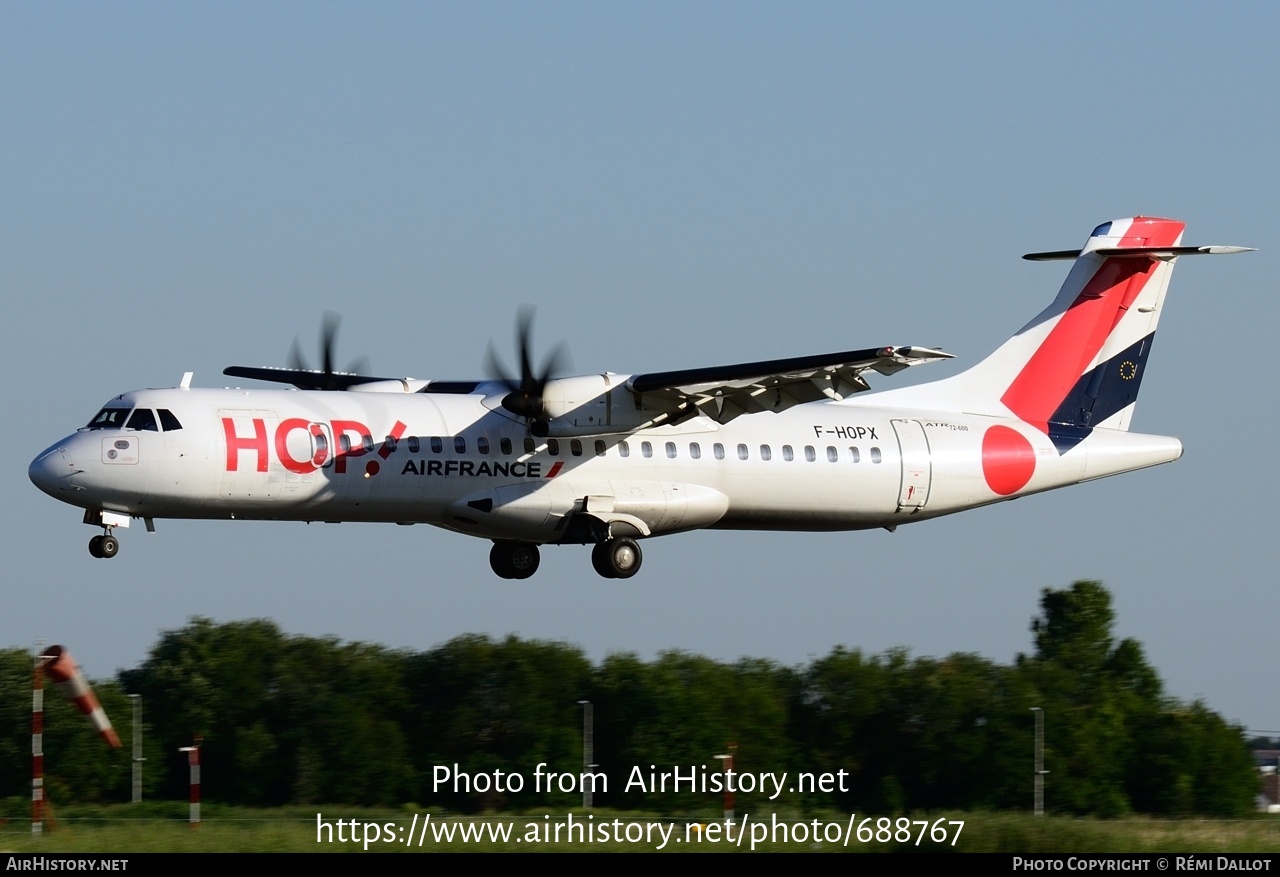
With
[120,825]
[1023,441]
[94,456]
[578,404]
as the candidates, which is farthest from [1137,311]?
[120,825]

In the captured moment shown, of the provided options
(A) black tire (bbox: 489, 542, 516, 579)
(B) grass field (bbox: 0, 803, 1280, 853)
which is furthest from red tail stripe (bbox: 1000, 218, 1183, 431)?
(B) grass field (bbox: 0, 803, 1280, 853)

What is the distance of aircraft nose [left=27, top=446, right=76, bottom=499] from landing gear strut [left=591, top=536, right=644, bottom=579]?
22.2 feet

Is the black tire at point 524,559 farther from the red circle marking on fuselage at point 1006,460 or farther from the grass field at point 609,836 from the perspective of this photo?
the grass field at point 609,836

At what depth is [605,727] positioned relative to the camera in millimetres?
30062

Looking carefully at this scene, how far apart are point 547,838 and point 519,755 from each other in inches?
505

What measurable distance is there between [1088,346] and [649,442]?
763cm

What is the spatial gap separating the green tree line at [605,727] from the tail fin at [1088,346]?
6482mm

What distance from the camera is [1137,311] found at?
27.7 meters

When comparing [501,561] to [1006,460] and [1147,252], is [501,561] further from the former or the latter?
[1147,252]

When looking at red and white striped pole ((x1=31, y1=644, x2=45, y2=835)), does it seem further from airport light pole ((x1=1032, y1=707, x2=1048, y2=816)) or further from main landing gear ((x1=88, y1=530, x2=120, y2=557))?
airport light pole ((x1=1032, y1=707, x2=1048, y2=816))

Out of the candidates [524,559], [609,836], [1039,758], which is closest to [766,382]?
[524,559]

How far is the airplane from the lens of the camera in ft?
71.2

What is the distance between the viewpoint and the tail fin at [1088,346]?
26797mm
